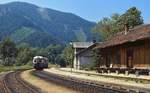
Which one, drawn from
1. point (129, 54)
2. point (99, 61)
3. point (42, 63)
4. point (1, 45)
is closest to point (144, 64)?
point (129, 54)

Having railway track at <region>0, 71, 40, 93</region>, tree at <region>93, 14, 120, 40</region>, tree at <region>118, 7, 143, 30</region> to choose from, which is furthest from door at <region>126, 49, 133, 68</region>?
tree at <region>93, 14, 120, 40</region>

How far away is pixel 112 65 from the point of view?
189ft

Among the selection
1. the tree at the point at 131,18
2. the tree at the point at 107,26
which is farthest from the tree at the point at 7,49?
the tree at the point at 131,18

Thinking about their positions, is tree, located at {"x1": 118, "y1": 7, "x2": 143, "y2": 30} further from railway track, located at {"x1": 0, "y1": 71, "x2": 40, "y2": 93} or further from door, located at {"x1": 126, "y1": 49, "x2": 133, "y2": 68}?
railway track, located at {"x1": 0, "y1": 71, "x2": 40, "y2": 93}

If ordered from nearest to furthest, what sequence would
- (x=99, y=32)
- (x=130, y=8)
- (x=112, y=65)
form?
(x=112, y=65)
(x=130, y=8)
(x=99, y=32)

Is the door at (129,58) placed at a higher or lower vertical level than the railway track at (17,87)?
higher

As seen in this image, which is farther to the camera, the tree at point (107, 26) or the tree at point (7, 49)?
the tree at point (7, 49)

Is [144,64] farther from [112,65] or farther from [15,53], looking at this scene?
[15,53]

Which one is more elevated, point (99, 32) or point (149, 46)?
point (99, 32)

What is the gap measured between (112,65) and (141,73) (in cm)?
1542

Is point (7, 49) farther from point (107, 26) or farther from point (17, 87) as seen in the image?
point (17, 87)

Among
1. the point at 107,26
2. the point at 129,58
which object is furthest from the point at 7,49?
the point at 129,58

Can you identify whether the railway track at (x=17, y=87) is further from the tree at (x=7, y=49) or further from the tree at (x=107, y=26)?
the tree at (x=7, y=49)

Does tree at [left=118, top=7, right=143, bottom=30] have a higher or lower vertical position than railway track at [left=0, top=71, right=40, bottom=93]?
higher
